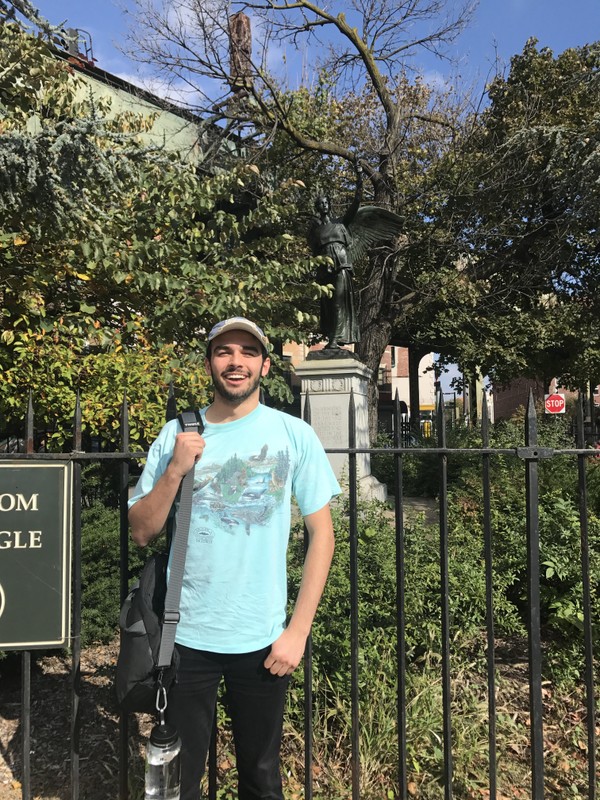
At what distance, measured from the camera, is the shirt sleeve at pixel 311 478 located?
1.81 metres

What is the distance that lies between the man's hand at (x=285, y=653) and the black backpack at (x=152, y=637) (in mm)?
286

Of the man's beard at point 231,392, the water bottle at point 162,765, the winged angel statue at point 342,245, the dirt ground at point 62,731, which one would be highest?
the winged angel statue at point 342,245

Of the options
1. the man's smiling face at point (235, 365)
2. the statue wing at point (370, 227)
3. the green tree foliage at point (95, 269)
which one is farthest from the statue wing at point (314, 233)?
the man's smiling face at point (235, 365)

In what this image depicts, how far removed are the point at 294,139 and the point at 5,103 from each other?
747 cm

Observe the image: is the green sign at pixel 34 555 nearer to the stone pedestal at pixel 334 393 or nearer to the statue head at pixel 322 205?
the stone pedestal at pixel 334 393

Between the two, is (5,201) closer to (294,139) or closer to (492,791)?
(492,791)

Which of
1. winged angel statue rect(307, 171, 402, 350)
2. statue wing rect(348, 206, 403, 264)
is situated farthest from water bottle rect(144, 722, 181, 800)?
statue wing rect(348, 206, 403, 264)

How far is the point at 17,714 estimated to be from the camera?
369 centimetres

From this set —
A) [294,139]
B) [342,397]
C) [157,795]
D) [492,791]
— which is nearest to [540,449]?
[492,791]

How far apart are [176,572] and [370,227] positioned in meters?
8.69

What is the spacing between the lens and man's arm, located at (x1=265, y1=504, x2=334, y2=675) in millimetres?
1707

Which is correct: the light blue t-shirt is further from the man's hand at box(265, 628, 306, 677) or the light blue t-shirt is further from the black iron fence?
the black iron fence

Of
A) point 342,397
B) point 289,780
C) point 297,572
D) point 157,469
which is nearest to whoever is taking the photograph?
point 157,469

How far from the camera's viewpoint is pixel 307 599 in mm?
1742
